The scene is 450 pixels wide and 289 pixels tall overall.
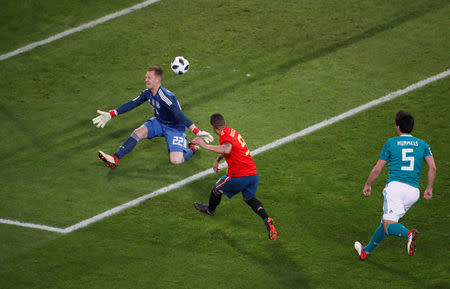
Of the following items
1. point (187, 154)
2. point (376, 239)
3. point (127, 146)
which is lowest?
point (376, 239)

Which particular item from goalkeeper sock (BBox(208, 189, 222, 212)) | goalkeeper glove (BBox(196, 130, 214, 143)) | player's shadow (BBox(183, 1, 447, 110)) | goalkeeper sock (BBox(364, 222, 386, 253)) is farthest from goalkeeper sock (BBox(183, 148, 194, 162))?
goalkeeper sock (BBox(364, 222, 386, 253))

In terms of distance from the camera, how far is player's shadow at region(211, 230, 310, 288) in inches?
356

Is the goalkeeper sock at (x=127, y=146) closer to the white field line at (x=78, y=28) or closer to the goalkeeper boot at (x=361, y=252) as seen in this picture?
the goalkeeper boot at (x=361, y=252)

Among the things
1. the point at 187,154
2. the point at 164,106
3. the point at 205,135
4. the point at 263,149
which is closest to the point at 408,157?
the point at 205,135

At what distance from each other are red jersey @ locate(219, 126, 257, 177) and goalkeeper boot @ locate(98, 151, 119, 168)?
275 centimetres

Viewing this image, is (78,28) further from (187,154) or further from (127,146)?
(187,154)

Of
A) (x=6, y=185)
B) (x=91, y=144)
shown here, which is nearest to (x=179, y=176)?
(x=91, y=144)

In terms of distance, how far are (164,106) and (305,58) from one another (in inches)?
169

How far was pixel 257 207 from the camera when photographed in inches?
390

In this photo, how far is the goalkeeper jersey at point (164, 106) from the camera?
38.5ft

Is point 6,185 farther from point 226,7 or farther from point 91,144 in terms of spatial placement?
point 226,7

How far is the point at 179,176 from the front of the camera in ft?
38.4

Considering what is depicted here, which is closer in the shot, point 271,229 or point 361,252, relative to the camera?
point 361,252

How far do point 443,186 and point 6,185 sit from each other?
23.2 ft
